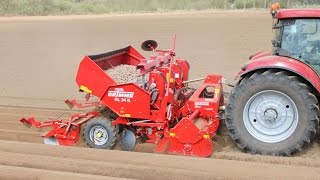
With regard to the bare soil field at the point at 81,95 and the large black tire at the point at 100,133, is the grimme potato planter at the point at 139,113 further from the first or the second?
the bare soil field at the point at 81,95

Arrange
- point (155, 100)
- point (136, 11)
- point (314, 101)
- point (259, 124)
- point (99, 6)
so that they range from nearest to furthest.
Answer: point (314, 101) → point (259, 124) → point (155, 100) → point (136, 11) → point (99, 6)

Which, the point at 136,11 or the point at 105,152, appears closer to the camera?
the point at 105,152

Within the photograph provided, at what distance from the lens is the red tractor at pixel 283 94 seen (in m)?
5.40

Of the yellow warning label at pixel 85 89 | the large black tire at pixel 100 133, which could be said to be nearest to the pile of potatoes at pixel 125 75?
the yellow warning label at pixel 85 89

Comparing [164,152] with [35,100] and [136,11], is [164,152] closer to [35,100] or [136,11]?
[35,100]

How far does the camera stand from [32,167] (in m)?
5.37

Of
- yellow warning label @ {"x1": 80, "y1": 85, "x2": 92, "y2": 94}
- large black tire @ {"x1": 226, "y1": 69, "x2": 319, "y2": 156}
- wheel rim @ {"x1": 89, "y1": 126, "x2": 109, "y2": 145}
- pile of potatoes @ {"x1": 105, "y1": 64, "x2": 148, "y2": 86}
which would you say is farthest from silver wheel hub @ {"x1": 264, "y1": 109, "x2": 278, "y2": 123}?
yellow warning label @ {"x1": 80, "y1": 85, "x2": 92, "y2": 94}

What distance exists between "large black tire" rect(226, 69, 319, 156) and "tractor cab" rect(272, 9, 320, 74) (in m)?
0.31

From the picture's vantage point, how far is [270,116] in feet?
18.5

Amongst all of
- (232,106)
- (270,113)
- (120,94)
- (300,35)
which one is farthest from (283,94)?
(120,94)

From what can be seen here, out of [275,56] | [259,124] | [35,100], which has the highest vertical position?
[275,56]

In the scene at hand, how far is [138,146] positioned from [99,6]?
21.4 meters

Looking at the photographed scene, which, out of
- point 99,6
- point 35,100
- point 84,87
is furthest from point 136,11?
point 84,87

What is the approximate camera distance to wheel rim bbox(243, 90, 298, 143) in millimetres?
5555
